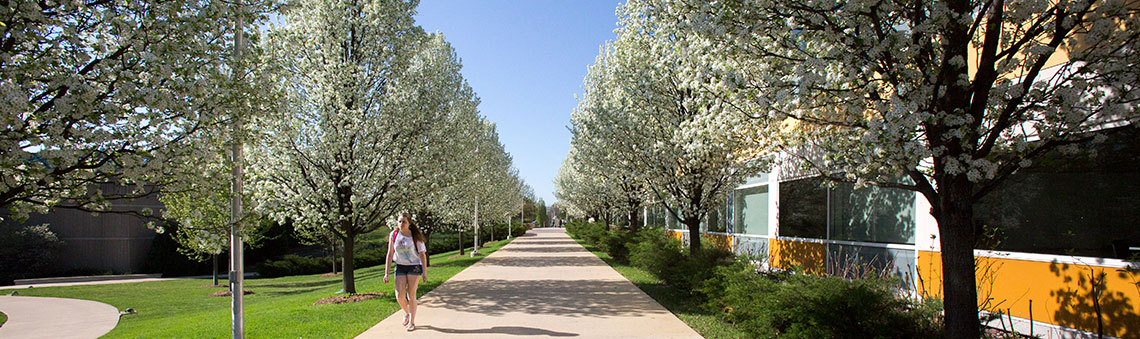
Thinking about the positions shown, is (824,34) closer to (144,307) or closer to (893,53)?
(893,53)

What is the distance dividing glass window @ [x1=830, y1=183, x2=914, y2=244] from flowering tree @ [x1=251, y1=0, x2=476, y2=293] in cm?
820

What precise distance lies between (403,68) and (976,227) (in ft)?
33.8

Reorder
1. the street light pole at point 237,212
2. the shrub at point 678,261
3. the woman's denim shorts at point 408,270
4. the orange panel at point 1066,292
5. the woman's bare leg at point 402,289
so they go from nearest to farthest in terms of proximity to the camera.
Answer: the orange panel at point 1066,292 → the street light pole at point 237,212 → the woman's bare leg at point 402,289 → the woman's denim shorts at point 408,270 → the shrub at point 678,261

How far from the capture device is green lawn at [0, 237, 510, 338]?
8336mm

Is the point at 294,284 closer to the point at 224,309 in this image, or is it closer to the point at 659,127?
the point at 224,309

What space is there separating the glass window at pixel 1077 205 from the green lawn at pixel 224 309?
8.22 m

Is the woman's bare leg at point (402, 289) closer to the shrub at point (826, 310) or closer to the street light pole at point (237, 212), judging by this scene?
the street light pole at point (237, 212)

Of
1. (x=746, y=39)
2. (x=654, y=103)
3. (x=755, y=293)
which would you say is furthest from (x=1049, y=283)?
(x=654, y=103)

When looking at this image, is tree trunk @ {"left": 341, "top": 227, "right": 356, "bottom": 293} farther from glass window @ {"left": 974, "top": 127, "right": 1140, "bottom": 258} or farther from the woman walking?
glass window @ {"left": 974, "top": 127, "right": 1140, "bottom": 258}

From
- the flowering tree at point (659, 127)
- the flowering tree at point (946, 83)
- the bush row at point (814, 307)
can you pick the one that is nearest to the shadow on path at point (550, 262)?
the flowering tree at point (659, 127)

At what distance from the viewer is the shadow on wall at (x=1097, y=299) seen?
537 centimetres

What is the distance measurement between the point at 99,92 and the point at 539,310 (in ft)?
21.6

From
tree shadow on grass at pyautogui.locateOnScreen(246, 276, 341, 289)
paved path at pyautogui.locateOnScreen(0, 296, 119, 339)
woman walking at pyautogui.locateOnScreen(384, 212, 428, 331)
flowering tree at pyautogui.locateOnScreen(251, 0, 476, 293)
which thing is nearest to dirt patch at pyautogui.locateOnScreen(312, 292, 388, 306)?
flowering tree at pyautogui.locateOnScreen(251, 0, 476, 293)

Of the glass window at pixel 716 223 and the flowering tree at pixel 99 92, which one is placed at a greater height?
the flowering tree at pixel 99 92
